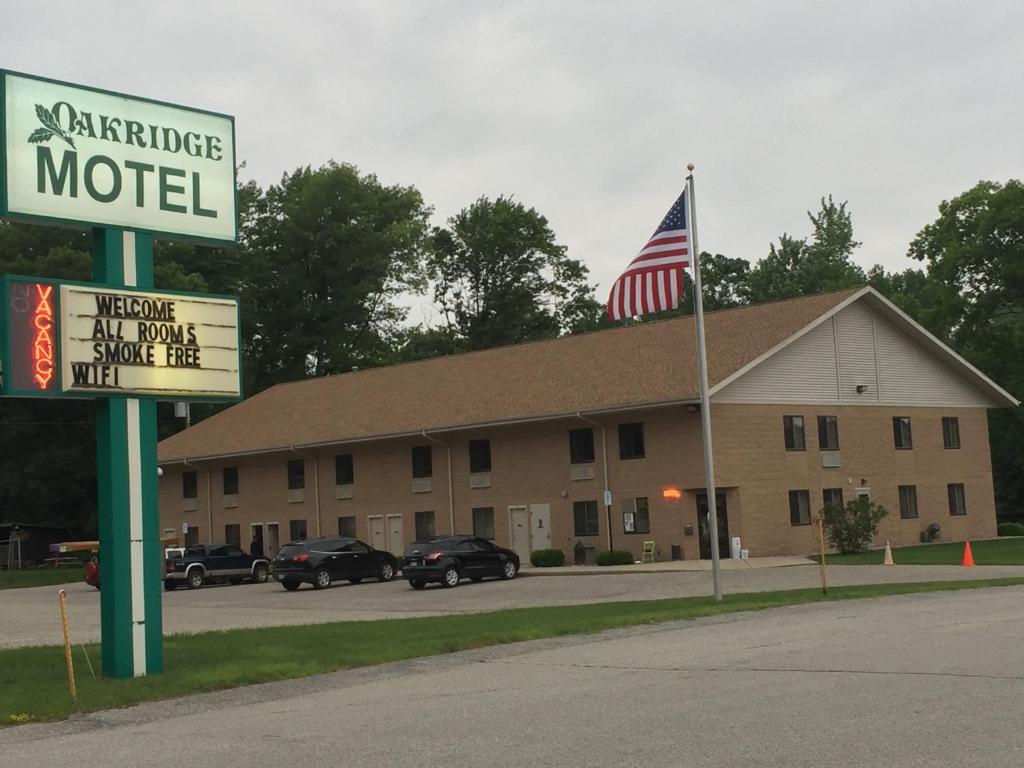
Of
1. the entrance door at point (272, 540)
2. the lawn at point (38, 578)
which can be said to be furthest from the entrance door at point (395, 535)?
the lawn at point (38, 578)

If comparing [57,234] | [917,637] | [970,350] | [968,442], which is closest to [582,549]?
[968,442]

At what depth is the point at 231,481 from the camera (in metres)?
60.8

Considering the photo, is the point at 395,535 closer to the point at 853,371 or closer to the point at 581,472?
the point at 581,472

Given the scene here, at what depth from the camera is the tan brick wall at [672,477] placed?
145 ft

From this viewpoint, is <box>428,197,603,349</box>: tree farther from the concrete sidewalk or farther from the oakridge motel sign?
the oakridge motel sign

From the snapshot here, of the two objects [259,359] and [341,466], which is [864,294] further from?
[259,359]

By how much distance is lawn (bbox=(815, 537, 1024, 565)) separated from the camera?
130 ft

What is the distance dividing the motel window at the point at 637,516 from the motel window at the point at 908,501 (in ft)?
35.1

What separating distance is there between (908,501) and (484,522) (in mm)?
15741

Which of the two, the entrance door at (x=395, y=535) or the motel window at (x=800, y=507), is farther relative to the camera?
the entrance door at (x=395, y=535)

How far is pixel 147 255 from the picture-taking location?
18703mm

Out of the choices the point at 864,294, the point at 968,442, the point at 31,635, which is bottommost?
the point at 31,635

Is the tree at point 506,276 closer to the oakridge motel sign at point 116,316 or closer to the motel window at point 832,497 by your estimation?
the motel window at point 832,497

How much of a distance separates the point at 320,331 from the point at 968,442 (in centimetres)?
4684
